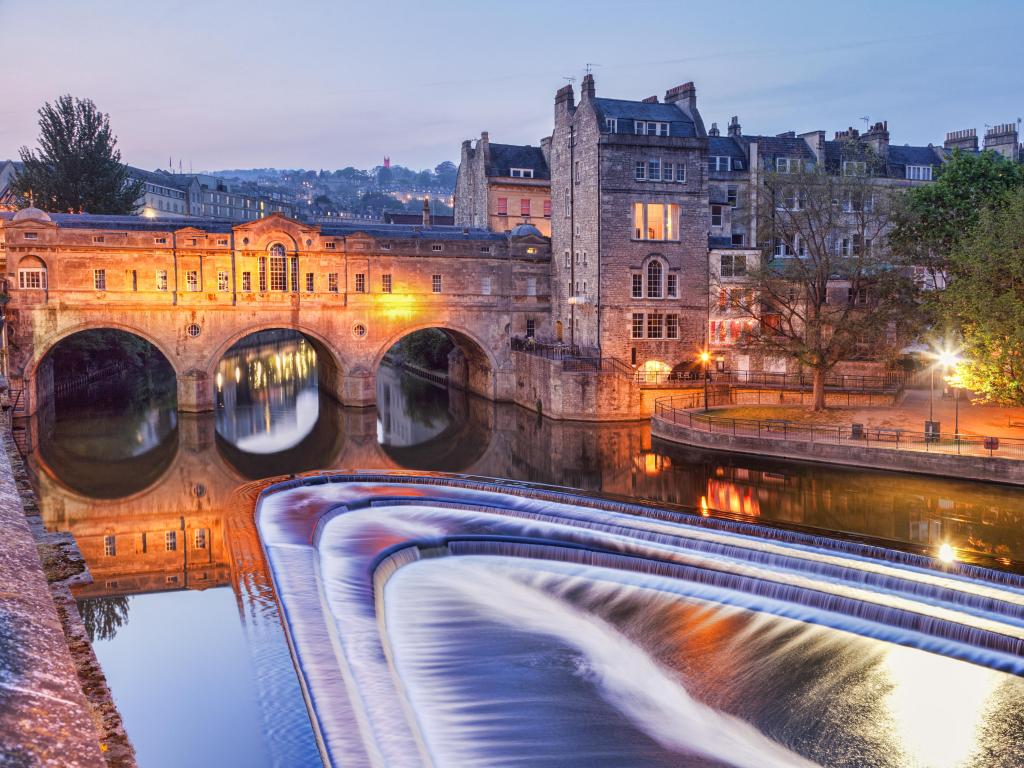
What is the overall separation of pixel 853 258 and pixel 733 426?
354 inches

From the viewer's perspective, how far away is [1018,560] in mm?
22141

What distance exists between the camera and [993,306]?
1249 inches

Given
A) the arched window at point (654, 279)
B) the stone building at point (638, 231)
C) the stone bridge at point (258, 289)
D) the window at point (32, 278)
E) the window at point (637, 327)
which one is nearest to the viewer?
the window at point (32, 278)

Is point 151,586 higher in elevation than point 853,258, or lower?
lower

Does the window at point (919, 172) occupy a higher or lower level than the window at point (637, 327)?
higher

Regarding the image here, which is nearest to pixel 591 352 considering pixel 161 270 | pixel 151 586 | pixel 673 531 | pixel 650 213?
pixel 650 213

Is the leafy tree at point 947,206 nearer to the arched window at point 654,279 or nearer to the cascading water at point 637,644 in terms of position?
the arched window at point 654,279

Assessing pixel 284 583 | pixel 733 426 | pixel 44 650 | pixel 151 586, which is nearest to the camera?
pixel 44 650

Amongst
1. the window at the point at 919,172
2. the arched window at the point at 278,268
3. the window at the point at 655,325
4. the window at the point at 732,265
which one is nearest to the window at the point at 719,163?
the window at the point at 732,265

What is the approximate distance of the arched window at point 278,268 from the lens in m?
46.8

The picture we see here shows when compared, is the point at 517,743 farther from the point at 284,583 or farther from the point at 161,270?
the point at 161,270

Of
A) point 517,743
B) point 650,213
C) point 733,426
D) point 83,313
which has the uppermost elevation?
point 650,213

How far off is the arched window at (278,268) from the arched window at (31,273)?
10.2 metres

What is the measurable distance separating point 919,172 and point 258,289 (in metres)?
42.8
